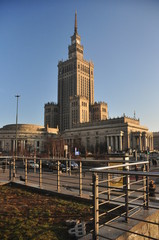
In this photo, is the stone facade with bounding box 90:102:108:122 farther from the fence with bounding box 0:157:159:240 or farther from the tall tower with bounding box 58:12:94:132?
the fence with bounding box 0:157:159:240

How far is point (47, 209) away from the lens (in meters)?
5.89

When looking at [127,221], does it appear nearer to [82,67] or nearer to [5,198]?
[5,198]

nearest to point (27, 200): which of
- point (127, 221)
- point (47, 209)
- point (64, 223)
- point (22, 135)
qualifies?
point (47, 209)

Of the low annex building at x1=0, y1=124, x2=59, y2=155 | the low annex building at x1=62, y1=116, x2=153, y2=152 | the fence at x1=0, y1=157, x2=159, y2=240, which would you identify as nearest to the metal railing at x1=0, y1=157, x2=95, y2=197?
the fence at x1=0, y1=157, x2=159, y2=240

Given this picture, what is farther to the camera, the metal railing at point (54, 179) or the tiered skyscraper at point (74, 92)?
the tiered skyscraper at point (74, 92)

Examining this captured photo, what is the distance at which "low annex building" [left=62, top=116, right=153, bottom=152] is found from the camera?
355 ft

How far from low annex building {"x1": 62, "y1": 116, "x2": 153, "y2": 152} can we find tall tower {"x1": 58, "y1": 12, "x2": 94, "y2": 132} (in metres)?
31.2

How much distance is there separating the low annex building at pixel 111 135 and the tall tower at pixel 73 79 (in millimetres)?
31215

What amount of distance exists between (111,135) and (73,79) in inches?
2533

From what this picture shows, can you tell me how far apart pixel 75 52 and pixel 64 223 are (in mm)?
171549

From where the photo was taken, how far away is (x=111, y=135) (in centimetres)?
10962

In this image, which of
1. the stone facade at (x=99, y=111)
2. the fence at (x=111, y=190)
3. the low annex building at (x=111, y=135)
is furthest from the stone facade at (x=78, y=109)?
the fence at (x=111, y=190)

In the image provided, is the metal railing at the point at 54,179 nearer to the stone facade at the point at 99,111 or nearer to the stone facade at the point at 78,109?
the stone facade at the point at 78,109

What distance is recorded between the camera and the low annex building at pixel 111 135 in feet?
355
